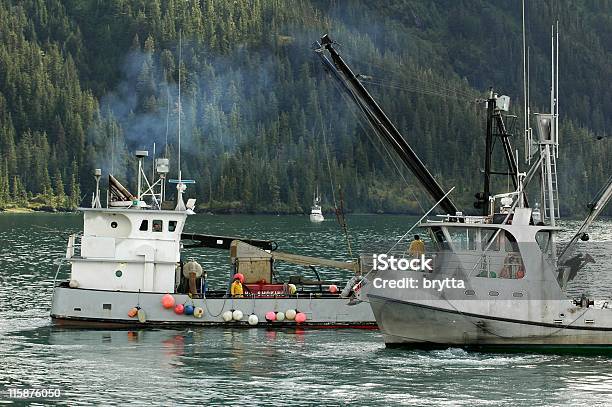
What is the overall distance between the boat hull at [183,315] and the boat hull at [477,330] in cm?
586

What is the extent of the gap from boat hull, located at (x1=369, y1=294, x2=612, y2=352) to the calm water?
46 centimetres

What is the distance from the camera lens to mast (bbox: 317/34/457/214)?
47594 mm

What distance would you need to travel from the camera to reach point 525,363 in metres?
39.0

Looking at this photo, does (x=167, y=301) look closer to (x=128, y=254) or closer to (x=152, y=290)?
(x=152, y=290)

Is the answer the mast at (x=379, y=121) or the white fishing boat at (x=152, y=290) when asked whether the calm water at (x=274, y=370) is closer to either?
the white fishing boat at (x=152, y=290)

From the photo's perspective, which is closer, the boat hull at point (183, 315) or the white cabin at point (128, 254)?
the boat hull at point (183, 315)

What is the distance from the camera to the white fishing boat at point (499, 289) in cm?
4000

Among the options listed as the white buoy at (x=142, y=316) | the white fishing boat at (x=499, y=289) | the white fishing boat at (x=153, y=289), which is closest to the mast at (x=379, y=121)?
the white fishing boat at (x=153, y=289)

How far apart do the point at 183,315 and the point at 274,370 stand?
8973 mm

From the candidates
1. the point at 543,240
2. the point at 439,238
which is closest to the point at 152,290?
the point at 439,238

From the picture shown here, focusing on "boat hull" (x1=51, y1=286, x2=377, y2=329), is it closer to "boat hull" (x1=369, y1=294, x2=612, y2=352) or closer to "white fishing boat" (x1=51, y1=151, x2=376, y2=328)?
"white fishing boat" (x1=51, y1=151, x2=376, y2=328)

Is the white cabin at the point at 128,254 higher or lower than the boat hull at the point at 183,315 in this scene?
higher

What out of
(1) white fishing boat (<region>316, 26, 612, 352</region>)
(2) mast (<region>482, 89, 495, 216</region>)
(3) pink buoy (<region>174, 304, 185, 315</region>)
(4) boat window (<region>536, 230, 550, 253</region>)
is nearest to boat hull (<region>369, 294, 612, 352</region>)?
(1) white fishing boat (<region>316, 26, 612, 352</region>)

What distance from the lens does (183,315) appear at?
4644 cm
